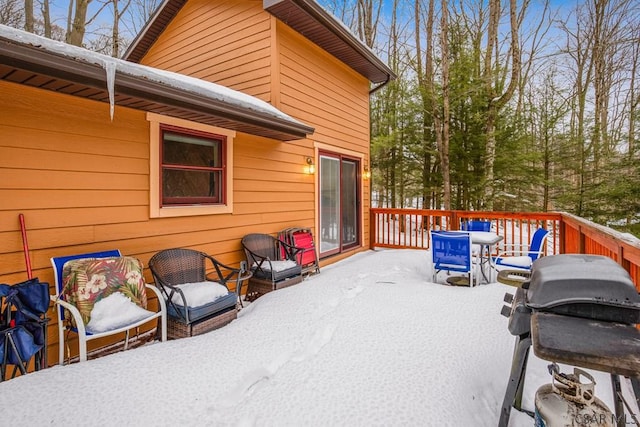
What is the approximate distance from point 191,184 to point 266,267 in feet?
4.49

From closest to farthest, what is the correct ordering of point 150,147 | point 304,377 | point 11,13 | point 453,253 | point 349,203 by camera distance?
point 304,377
point 150,147
point 453,253
point 349,203
point 11,13

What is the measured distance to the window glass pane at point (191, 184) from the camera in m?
3.58

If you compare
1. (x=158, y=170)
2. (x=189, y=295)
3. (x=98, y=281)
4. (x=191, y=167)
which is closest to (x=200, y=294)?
(x=189, y=295)

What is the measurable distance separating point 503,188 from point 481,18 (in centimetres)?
588

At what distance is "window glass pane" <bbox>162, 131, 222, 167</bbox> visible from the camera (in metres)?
3.54

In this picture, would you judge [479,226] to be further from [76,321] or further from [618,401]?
[76,321]

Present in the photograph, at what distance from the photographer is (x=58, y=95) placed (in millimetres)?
2662

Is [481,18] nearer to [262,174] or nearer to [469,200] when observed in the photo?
[469,200]

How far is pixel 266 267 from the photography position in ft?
13.2

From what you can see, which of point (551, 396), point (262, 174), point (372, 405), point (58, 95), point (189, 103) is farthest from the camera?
point (262, 174)

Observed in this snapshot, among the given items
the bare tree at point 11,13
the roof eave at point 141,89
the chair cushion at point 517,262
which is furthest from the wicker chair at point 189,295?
the bare tree at point 11,13

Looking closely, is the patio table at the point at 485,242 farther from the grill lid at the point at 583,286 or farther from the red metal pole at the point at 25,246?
the red metal pole at the point at 25,246

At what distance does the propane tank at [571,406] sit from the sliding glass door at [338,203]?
4.55m

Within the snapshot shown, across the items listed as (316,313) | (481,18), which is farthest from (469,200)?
(316,313)
